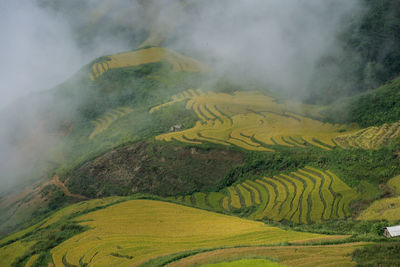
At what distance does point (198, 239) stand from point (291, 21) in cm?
4207

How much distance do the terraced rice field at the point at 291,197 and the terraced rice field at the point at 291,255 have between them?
29.0ft

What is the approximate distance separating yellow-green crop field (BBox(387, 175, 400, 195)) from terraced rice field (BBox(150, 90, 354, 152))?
6.31 metres

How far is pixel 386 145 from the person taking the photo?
22516mm

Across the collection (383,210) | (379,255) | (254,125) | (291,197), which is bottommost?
(291,197)

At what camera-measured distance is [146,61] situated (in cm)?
5288

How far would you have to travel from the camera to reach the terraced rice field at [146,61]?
5099cm

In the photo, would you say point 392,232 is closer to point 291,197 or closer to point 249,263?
point 249,263

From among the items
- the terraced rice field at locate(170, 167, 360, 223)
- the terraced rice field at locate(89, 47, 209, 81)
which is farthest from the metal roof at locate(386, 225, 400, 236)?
the terraced rice field at locate(89, 47, 209, 81)

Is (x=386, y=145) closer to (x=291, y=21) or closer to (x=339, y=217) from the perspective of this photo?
(x=339, y=217)

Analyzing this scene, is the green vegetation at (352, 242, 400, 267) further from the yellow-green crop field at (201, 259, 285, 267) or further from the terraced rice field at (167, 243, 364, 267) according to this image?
the yellow-green crop field at (201, 259, 285, 267)

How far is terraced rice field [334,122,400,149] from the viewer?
23314 millimetres

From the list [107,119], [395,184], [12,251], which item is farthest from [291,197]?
[107,119]

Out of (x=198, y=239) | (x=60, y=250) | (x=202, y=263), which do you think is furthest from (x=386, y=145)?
(x=60, y=250)

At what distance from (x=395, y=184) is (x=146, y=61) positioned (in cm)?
4278
